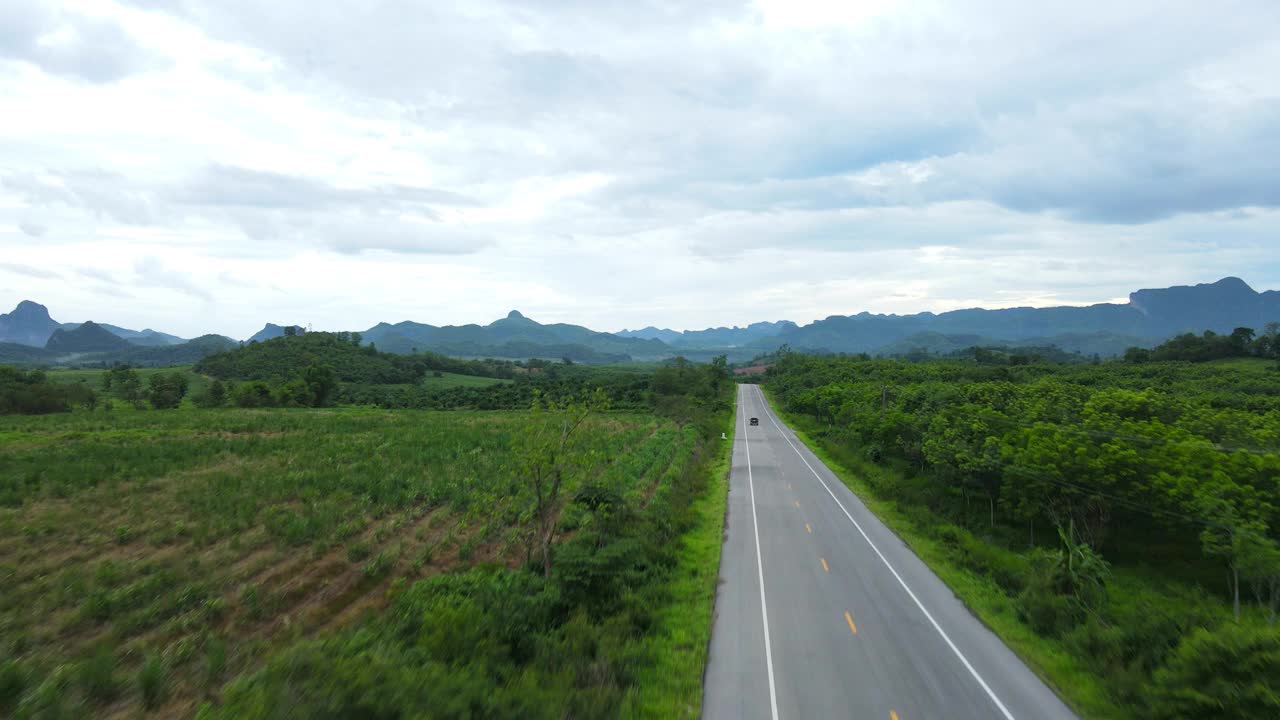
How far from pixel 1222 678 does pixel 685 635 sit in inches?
434

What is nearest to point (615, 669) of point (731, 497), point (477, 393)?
point (731, 497)

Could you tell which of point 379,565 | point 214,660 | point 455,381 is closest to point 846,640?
point 379,565

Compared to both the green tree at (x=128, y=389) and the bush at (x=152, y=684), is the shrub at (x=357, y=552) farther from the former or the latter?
→ the green tree at (x=128, y=389)

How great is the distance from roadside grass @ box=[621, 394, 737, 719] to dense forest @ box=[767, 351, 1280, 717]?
9.35 metres

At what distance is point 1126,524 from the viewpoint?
22703mm

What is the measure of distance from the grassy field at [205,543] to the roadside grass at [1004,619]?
850 centimetres

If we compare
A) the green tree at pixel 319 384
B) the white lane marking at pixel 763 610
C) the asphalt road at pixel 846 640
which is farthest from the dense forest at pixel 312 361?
the asphalt road at pixel 846 640

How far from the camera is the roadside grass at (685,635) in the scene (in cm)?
1197

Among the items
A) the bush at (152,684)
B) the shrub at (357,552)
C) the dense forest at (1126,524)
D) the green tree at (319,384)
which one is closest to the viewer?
the bush at (152,684)

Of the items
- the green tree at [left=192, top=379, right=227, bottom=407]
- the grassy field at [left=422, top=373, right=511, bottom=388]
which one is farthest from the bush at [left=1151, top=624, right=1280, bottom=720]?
the grassy field at [left=422, top=373, right=511, bottom=388]

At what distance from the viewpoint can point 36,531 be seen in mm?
18891

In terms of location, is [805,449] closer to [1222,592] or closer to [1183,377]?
[1222,592]

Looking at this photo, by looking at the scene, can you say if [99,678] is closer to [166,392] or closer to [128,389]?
[166,392]

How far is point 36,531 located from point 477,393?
87.9 m
